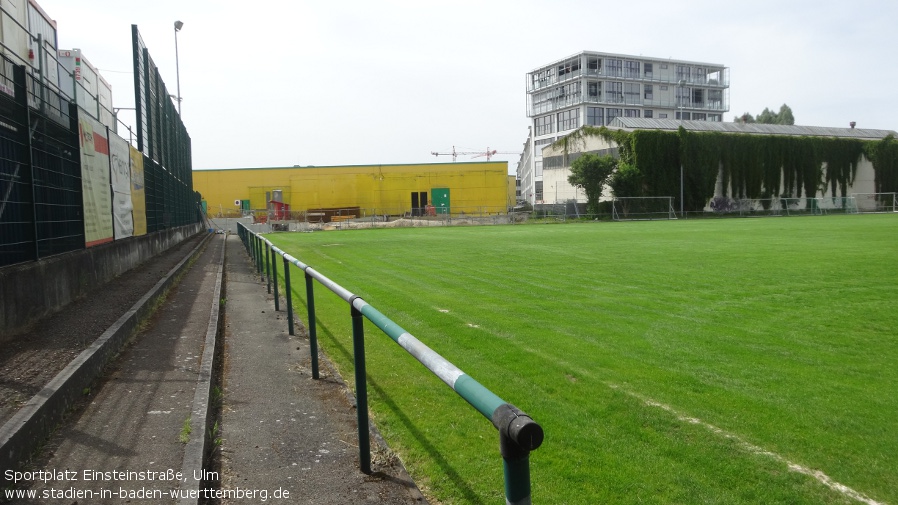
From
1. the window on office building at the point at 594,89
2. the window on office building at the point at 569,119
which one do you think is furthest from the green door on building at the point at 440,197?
the window on office building at the point at 594,89

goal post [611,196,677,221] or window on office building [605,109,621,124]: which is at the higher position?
window on office building [605,109,621,124]

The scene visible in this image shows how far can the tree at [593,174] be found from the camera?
54.4m

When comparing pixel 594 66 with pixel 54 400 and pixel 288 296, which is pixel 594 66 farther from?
pixel 54 400

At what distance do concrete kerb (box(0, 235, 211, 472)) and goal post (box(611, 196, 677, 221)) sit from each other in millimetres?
51638

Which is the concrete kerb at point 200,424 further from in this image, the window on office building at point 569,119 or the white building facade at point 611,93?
the window on office building at point 569,119

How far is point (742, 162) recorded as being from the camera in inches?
2377

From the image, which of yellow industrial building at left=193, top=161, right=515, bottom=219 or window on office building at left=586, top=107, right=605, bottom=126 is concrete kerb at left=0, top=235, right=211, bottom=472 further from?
window on office building at left=586, top=107, right=605, bottom=126

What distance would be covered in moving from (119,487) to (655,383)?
4.05 meters

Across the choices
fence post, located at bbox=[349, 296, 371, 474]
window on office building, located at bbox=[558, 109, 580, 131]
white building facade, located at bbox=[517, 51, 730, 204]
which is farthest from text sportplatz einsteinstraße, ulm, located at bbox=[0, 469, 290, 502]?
window on office building, located at bbox=[558, 109, 580, 131]

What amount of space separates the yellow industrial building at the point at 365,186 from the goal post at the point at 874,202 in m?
35.5

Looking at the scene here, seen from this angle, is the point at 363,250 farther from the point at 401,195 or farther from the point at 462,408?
the point at 401,195

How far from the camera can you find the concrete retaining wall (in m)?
6.23

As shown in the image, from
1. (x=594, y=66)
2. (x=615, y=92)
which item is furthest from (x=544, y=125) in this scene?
(x=615, y=92)

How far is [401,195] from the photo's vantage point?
219 ft
